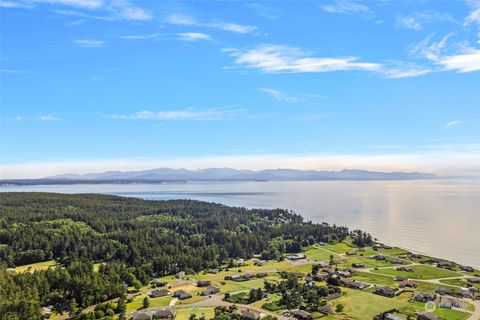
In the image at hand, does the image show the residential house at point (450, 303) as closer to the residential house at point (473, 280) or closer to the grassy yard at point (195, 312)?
the residential house at point (473, 280)

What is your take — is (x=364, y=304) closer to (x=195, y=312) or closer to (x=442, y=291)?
(x=442, y=291)

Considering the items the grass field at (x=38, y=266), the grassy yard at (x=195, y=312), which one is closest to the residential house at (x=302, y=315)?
the grassy yard at (x=195, y=312)

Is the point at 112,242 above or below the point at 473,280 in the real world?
above

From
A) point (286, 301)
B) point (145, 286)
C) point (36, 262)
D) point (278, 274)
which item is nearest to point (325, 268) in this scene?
point (278, 274)

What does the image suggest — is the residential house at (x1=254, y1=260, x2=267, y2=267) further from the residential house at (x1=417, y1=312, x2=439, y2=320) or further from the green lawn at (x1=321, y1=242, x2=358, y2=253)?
the residential house at (x1=417, y1=312, x2=439, y2=320)

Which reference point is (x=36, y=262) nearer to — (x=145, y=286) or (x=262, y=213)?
→ (x=145, y=286)

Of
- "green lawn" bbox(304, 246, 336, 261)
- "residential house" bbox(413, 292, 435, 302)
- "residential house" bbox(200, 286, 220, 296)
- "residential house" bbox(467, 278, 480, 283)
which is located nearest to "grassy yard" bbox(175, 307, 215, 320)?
"residential house" bbox(200, 286, 220, 296)

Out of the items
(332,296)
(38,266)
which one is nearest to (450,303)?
(332,296)
